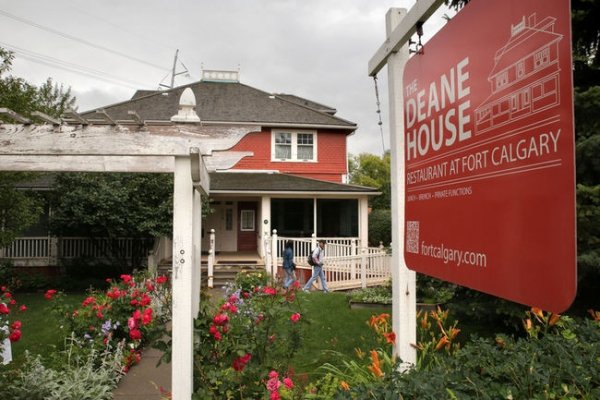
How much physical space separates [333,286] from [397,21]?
1212 cm

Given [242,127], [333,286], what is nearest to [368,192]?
[333,286]

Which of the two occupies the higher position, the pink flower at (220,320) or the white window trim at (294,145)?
the white window trim at (294,145)

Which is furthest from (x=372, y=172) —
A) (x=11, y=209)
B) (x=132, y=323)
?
(x=132, y=323)

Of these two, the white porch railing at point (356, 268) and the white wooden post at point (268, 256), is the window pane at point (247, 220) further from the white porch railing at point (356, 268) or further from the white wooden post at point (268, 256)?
the white porch railing at point (356, 268)

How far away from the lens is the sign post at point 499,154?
125cm

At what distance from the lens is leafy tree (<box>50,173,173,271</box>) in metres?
14.1

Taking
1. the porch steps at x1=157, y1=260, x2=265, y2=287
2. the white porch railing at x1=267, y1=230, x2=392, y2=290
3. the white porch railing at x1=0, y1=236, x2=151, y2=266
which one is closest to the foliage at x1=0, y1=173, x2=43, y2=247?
the white porch railing at x1=0, y1=236, x2=151, y2=266

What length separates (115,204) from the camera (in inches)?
559

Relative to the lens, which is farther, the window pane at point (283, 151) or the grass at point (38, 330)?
the window pane at point (283, 151)

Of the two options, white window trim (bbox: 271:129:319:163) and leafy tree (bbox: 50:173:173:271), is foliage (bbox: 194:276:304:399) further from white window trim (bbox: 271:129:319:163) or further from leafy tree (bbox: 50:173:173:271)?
white window trim (bbox: 271:129:319:163)

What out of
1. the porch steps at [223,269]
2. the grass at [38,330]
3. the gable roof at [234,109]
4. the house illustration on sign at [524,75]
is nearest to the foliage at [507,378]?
the house illustration on sign at [524,75]

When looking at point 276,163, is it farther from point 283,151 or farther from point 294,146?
point 294,146

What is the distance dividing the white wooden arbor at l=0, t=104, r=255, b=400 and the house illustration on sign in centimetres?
230

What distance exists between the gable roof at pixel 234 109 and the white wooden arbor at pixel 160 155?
50.6ft
